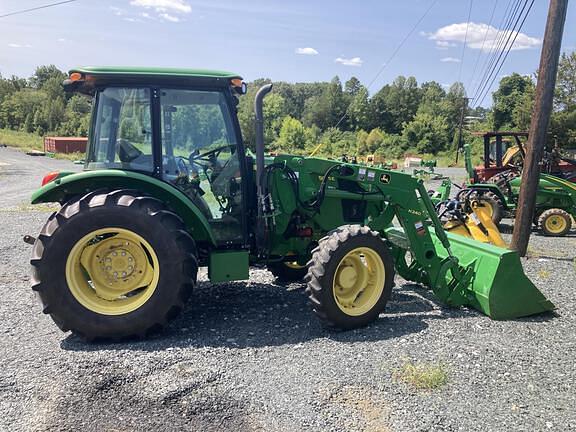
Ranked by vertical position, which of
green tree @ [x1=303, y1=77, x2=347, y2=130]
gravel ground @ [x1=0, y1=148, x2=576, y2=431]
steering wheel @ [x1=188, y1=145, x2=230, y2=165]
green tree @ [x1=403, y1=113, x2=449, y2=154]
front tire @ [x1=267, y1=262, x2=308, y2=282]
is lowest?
gravel ground @ [x1=0, y1=148, x2=576, y2=431]

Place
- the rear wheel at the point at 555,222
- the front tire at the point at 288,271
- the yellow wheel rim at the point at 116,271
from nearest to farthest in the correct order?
the yellow wheel rim at the point at 116,271 → the front tire at the point at 288,271 → the rear wheel at the point at 555,222

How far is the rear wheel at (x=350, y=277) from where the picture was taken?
474 centimetres

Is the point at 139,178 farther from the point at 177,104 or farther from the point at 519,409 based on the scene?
the point at 519,409

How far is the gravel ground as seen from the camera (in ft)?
11.1

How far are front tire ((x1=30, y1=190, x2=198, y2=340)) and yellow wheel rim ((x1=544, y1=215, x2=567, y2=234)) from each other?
32.3 feet

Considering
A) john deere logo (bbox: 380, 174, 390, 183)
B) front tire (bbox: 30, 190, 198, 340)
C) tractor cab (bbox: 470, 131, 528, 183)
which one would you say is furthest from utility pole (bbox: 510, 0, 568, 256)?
Answer: front tire (bbox: 30, 190, 198, 340)

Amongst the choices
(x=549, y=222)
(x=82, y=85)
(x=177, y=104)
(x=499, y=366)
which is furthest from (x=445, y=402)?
(x=549, y=222)

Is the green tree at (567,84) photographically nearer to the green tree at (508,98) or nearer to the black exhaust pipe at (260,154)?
the green tree at (508,98)

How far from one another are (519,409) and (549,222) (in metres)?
9.27

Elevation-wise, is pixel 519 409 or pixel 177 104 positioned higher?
pixel 177 104

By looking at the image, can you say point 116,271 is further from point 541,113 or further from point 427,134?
point 427,134

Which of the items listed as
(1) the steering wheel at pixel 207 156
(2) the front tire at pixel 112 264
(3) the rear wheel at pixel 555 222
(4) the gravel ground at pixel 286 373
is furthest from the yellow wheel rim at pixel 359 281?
(3) the rear wheel at pixel 555 222

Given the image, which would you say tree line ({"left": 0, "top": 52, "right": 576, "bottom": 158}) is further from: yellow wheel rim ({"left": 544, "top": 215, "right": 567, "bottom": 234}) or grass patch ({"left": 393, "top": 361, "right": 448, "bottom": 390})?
grass patch ({"left": 393, "top": 361, "right": 448, "bottom": 390})

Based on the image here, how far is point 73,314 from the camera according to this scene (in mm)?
4375
